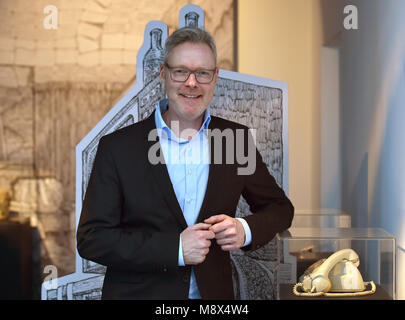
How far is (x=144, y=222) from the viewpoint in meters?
2.13

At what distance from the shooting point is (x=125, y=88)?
288 cm

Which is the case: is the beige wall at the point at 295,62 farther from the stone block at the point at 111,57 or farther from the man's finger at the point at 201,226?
the man's finger at the point at 201,226

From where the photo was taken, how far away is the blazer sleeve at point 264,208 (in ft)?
7.16

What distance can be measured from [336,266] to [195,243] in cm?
51

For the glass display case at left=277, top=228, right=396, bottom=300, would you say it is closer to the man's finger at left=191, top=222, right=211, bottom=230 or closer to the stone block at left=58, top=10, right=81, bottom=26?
the man's finger at left=191, top=222, right=211, bottom=230

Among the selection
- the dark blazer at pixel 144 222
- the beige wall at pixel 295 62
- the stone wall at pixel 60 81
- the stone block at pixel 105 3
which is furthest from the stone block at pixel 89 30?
the dark blazer at pixel 144 222

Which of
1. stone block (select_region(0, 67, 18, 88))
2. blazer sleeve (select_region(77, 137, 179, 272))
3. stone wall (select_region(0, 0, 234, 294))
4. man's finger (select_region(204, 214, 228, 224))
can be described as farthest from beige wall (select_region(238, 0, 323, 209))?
stone block (select_region(0, 67, 18, 88))

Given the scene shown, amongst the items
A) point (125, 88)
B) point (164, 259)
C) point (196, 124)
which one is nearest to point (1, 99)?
point (125, 88)

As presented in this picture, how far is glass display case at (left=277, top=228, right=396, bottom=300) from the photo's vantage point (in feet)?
6.67

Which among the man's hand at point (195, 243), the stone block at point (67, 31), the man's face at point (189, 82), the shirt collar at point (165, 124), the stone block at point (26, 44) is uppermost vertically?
the stone block at point (67, 31)

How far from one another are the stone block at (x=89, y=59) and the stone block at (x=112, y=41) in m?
0.06

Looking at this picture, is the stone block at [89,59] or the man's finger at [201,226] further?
the stone block at [89,59]
